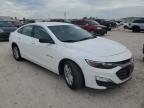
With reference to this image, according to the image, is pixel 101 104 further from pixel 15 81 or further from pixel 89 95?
pixel 15 81

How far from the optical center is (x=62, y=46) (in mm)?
4727

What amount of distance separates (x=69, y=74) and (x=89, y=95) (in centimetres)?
66

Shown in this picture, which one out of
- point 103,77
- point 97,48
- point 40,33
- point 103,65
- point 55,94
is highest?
point 40,33

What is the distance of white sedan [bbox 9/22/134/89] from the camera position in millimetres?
4012

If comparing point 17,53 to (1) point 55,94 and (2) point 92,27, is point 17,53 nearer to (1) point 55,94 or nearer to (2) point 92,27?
(1) point 55,94

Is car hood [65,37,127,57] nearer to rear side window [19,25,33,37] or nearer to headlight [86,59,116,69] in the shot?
headlight [86,59,116,69]

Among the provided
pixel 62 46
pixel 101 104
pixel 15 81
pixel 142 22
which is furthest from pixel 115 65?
pixel 142 22

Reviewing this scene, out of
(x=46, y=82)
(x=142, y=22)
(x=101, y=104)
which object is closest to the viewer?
(x=101, y=104)

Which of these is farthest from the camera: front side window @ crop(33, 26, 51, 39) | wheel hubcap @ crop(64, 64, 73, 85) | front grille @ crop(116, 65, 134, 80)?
front side window @ crop(33, 26, 51, 39)

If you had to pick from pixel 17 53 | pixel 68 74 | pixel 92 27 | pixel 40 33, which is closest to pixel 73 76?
pixel 68 74

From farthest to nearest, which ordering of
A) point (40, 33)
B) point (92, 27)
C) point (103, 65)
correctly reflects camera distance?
point (92, 27) → point (40, 33) → point (103, 65)

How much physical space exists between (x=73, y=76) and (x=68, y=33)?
5.21ft

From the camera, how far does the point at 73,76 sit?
428cm

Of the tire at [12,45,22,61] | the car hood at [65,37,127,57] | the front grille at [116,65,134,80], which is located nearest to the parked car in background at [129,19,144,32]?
the tire at [12,45,22,61]
